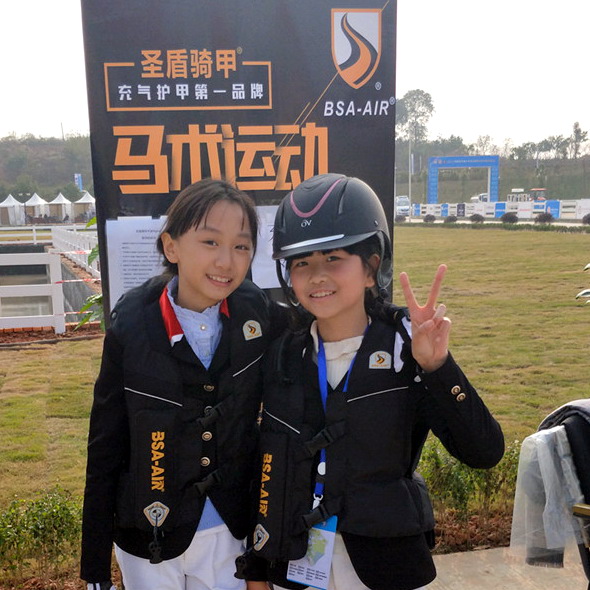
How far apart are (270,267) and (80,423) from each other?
384cm

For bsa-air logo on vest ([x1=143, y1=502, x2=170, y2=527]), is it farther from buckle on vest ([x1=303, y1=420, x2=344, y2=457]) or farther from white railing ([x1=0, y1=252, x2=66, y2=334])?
white railing ([x1=0, y1=252, x2=66, y2=334])

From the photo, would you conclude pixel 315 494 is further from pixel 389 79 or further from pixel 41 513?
pixel 41 513

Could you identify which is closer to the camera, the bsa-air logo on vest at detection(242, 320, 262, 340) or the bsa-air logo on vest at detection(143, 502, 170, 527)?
the bsa-air logo on vest at detection(143, 502, 170, 527)

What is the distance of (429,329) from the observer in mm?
1565

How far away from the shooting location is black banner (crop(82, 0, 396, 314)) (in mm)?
2371

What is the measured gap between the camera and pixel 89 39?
2.33 m

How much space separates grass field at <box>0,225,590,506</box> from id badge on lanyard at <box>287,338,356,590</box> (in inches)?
125

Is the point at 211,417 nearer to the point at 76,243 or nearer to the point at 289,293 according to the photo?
the point at 289,293

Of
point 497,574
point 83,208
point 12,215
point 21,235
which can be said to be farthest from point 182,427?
point 12,215

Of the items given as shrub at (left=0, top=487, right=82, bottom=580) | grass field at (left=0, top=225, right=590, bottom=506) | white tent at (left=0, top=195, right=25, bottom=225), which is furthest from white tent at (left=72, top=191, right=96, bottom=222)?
shrub at (left=0, top=487, right=82, bottom=580)

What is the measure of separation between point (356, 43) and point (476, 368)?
5.59 m

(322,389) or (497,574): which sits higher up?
(322,389)

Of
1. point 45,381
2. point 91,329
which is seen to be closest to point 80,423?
point 45,381

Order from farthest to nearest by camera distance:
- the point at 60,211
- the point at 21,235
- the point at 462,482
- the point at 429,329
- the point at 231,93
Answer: the point at 60,211 < the point at 21,235 < the point at 462,482 < the point at 231,93 < the point at 429,329
